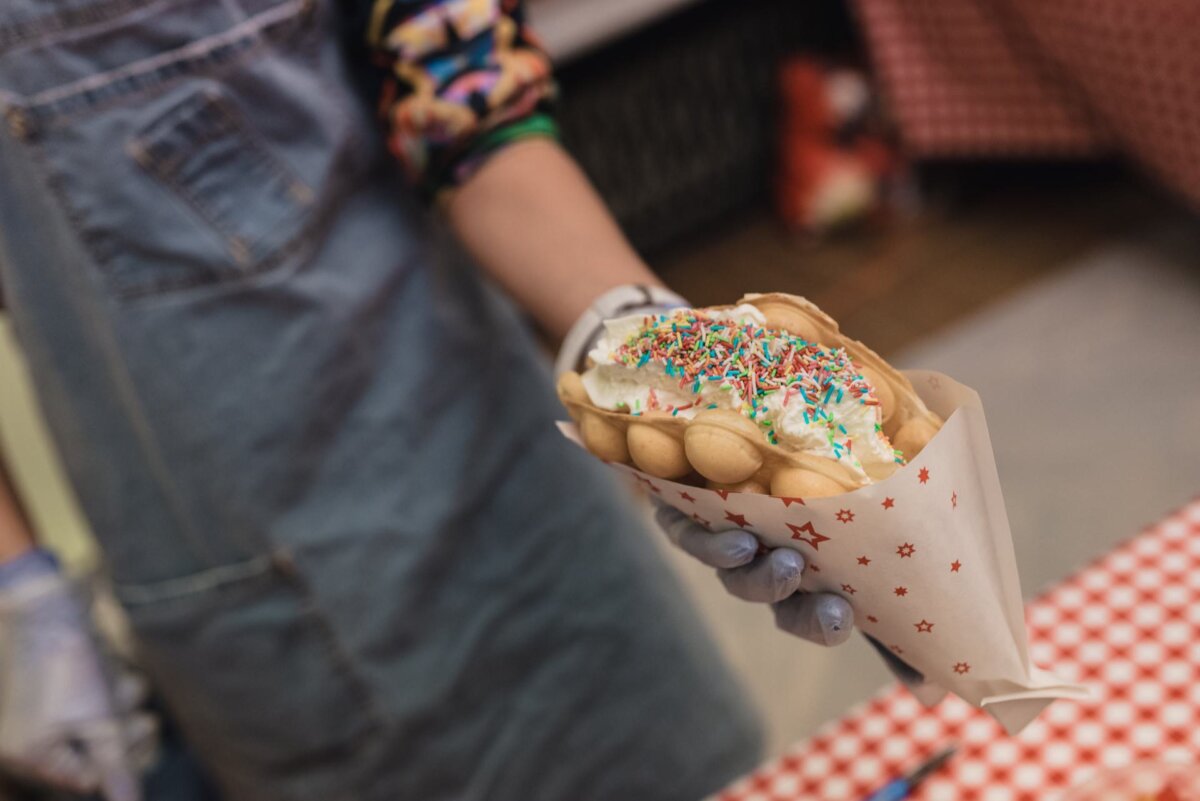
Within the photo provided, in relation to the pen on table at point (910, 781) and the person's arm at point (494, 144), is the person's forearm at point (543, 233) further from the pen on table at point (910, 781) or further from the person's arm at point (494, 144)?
the pen on table at point (910, 781)

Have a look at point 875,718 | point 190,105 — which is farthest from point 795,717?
point 190,105

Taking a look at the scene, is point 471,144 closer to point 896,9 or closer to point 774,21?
point 896,9

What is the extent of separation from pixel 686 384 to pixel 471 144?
49cm

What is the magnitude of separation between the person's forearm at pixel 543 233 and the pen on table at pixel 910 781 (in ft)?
1.51

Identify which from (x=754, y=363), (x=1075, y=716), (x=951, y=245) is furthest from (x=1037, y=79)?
(x=754, y=363)

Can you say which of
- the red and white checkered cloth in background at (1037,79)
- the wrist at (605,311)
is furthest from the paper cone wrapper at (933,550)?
the red and white checkered cloth in background at (1037,79)

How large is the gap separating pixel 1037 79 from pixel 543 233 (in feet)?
6.05

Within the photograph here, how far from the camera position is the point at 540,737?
1286 mm

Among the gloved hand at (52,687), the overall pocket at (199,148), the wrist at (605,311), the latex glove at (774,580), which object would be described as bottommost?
the gloved hand at (52,687)

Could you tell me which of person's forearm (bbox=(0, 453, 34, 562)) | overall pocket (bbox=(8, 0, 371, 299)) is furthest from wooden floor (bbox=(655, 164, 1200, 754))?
person's forearm (bbox=(0, 453, 34, 562))

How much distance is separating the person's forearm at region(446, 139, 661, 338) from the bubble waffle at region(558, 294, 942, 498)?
30cm

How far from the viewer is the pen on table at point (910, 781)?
0.82m

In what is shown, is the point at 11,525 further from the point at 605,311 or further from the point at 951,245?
the point at 951,245

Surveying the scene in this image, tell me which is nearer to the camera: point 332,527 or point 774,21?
point 332,527
